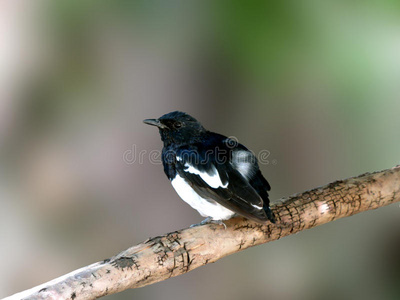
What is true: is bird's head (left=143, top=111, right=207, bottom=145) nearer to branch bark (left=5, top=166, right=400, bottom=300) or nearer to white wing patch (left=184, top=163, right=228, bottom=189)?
white wing patch (left=184, top=163, right=228, bottom=189)

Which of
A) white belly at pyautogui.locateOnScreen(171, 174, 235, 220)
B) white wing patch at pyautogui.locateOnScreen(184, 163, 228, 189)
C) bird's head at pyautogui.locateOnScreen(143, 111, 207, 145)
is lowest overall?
white belly at pyautogui.locateOnScreen(171, 174, 235, 220)

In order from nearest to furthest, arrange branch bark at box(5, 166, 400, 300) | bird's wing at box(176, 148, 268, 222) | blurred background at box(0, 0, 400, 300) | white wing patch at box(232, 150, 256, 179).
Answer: branch bark at box(5, 166, 400, 300) < bird's wing at box(176, 148, 268, 222) < white wing patch at box(232, 150, 256, 179) < blurred background at box(0, 0, 400, 300)

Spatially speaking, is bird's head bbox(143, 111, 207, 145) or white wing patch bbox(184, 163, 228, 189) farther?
bird's head bbox(143, 111, 207, 145)

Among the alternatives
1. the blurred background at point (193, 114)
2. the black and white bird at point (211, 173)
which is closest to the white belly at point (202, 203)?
the black and white bird at point (211, 173)

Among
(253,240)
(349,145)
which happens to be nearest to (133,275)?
(253,240)

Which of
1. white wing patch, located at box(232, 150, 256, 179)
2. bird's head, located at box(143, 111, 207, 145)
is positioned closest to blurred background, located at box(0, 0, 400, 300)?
bird's head, located at box(143, 111, 207, 145)

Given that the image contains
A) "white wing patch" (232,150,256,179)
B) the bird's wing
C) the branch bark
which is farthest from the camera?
"white wing patch" (232,150,256,179)

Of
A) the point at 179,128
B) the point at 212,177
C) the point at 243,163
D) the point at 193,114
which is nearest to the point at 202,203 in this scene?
the point at 212,177

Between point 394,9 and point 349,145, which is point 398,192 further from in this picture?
point 394,9
